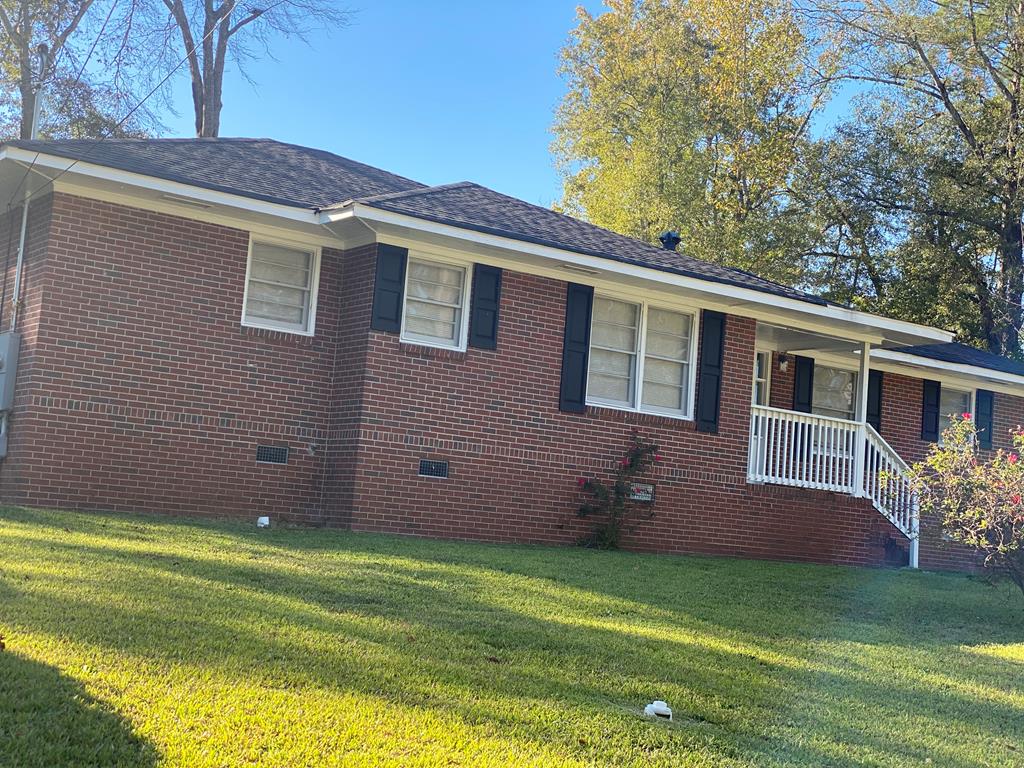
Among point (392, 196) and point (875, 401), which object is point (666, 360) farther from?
point (875, 401)

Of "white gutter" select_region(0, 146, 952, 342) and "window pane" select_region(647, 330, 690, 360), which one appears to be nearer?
"white gutter" select_region(0, 146, 952, 342)

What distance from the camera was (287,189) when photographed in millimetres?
13523

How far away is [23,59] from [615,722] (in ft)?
83.5

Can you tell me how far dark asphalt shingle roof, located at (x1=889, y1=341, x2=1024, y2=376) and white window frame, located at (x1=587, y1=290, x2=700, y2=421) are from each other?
5133 mm

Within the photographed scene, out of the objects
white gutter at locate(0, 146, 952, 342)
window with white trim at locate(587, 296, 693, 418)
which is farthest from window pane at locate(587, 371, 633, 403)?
white gutter at locate(0, 146, 952, 342)

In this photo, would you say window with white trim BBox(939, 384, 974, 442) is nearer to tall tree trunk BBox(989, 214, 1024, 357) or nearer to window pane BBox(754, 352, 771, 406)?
window pane BBox(754, 352, 771, 406)

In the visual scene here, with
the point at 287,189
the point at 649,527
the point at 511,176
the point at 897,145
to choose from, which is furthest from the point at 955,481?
the point at 511,176

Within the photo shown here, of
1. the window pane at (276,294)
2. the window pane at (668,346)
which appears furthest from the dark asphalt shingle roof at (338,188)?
the window pane at (276,294)

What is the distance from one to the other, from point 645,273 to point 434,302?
8.85 ft

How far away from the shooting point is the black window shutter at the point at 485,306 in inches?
549

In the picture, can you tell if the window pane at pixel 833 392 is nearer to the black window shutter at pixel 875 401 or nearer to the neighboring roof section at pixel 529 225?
the black window shutter at pixel 875 401

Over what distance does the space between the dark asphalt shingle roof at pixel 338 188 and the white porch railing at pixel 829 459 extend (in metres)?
1.86

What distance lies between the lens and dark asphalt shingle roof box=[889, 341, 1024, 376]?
64.7 ft

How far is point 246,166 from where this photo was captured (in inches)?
560
